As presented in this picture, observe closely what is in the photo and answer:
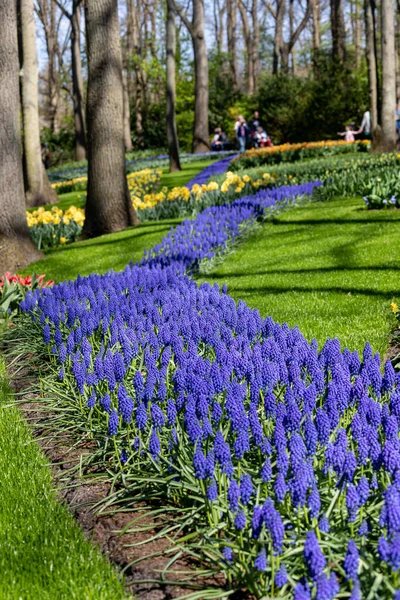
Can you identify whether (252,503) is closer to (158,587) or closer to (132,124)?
(158,587)

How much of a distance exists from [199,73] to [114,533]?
90.4 ft

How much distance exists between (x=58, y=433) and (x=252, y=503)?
5.33ft

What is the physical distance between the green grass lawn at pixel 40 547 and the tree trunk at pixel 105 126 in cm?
769

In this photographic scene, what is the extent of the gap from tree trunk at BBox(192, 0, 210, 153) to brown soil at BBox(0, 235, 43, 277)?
2060cm

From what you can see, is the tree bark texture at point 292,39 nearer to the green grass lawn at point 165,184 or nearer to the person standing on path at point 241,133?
the person standing on path at point 241,133

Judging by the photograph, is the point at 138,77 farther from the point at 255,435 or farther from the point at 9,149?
the point at 255,435

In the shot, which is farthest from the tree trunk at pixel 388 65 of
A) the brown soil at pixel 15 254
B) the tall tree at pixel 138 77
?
the tall tree at pixel 138 77

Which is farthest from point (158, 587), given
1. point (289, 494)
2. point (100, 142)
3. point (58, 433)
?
point (100, 142)

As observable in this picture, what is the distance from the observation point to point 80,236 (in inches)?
444

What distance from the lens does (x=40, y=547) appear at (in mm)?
2637

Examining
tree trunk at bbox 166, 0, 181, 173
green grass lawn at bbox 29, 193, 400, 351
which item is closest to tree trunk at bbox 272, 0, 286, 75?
tree trunk at bbox 166, 0, 181, 173

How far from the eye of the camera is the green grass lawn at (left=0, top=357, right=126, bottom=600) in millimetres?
2350

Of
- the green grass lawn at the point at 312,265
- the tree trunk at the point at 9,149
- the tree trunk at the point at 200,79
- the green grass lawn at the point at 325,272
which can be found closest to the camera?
the green grass lawn at the point at 325,272

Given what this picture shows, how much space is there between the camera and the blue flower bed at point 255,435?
218cm
